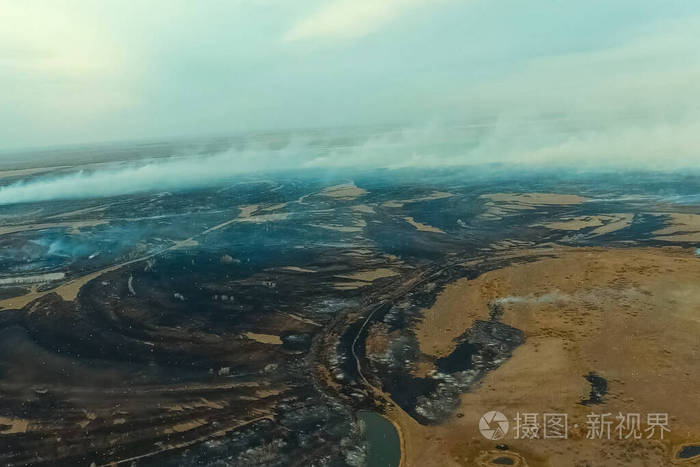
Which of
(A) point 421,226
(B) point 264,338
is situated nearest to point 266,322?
(B) point 264,338

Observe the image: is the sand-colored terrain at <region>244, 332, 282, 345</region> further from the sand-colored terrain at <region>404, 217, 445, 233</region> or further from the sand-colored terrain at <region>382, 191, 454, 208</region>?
the sand-colored terrain at <region>382, 191, 454, 208</region>

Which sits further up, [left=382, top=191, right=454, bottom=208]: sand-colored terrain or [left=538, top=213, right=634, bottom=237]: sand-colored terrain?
[left=382, top=191, right=454, bottom=208]: sand-colored terrain

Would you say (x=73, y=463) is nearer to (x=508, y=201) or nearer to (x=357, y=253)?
(x=357, y=253)

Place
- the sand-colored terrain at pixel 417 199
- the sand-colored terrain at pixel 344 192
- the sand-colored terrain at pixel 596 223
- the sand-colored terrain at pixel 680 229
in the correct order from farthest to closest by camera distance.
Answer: the sand-colored terrain at pixel 344 192 → the sand-colored terrain at pixel 417 199 → the sand-colored terrain at pixel 596 223 → the sand-colored terrain at pixel 680 229

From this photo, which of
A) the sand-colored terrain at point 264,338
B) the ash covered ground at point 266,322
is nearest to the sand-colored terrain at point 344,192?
the ash covered ground at point 266,322

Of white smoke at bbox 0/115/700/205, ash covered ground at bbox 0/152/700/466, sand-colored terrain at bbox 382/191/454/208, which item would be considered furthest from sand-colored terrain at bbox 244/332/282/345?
white smoke at bbox 0/115/700/205

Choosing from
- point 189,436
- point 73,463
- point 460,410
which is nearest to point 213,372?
point 189,436

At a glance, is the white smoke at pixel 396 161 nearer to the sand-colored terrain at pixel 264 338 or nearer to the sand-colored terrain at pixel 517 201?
the sand-colored terrain at pixel 517 201

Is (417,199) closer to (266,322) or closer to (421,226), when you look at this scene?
(421,226)
